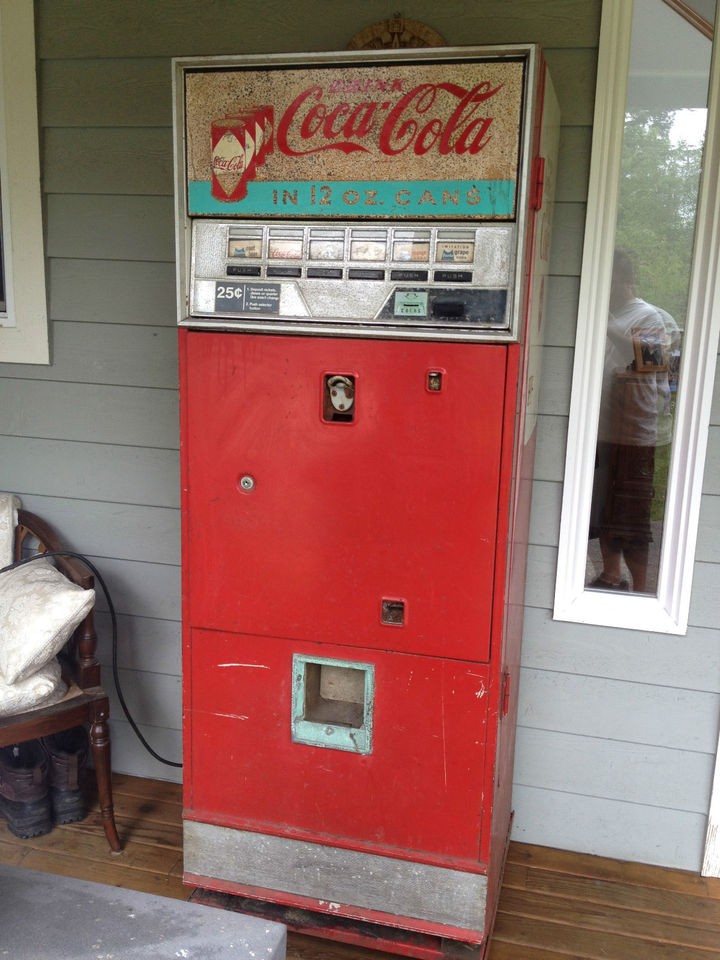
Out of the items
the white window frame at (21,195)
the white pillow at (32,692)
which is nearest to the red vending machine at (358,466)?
the white pillow at (32,692)

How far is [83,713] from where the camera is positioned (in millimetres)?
2227

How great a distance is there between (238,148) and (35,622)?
4.17 feet

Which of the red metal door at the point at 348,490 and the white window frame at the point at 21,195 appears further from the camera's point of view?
the white window frame at the point at 21,195

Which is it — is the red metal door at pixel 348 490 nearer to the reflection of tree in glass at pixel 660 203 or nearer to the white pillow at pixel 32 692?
the white pillow at pixel 32 692

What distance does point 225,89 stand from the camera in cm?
168

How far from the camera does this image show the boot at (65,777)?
2383 millimetres

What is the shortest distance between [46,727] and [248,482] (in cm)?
92

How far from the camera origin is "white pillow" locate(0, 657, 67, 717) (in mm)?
2111

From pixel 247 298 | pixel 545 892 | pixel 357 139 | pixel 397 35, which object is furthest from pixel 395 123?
pixel 545 892

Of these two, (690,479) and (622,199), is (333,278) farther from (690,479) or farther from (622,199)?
(690,479)

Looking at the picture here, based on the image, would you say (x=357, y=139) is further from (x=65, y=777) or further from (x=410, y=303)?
(x=65, y=777)

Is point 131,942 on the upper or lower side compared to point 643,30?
lower

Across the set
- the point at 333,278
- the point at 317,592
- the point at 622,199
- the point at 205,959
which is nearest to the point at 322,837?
the point at 317,592

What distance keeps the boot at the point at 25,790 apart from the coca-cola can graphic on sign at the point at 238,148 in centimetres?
164
